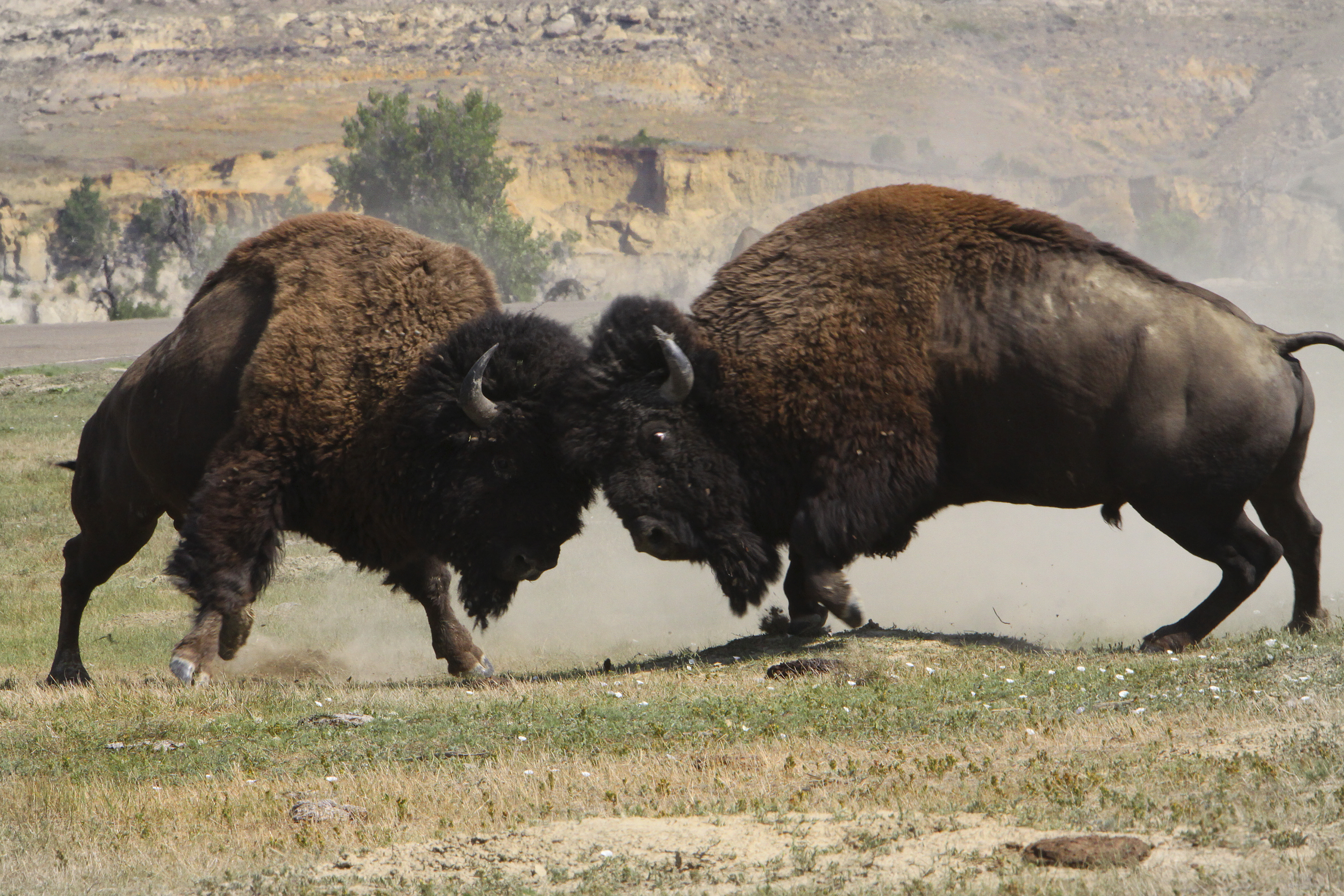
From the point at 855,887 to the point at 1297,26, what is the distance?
110m

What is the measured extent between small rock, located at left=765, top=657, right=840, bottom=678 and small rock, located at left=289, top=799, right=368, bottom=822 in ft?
9.33

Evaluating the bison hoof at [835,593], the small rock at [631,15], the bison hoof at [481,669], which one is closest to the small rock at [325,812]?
the bison hoof at [835,593]

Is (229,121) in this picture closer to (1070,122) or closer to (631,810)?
(1070,122)

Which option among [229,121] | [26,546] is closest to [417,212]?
[229,121]

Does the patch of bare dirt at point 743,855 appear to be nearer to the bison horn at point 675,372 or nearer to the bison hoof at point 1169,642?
the bison horn at point 675,372

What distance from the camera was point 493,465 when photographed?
778 cm

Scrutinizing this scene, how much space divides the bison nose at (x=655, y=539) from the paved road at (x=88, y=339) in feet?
60.3

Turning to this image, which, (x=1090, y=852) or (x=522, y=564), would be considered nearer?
(x=1090, y=852)

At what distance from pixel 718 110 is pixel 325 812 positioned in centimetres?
8040

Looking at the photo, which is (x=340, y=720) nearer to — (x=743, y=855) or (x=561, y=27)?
(x=743, y=855)

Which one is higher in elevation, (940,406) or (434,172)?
(940,406)

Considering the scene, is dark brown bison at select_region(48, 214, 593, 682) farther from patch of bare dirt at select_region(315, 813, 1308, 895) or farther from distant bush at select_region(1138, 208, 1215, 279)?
distant bush at select_region(1138, 208, 1215, 279)

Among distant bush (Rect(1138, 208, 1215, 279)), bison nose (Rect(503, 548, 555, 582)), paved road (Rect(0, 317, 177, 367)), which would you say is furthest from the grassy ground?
distant bush (Rect(1138, 208, 1215, 279))

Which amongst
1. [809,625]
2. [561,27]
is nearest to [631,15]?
[561,27]
